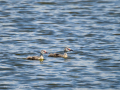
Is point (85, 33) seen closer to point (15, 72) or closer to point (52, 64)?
point (52, 64)

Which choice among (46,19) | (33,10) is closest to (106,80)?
(46,19)

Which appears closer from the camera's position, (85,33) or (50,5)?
(85,33)

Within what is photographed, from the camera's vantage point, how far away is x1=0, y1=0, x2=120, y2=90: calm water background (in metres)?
16.7

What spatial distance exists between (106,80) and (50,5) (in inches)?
849

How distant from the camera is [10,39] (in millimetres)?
24469

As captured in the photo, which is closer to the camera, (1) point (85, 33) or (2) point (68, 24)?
(1) point (85, 33)

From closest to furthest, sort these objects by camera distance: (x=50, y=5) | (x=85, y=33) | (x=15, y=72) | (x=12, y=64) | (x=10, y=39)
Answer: (x=15, y=72)
(x=12, y=64)
(x=10, y=39)
(x=85, y=33)
(x=50, y=5)

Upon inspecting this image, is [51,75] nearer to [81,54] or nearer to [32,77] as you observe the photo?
[32,77]

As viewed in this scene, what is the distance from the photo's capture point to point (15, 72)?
1792 centimetres

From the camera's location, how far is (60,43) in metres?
23.6

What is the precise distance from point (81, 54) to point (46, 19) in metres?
10.8

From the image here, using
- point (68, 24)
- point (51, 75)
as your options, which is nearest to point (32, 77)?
point (51, 75)

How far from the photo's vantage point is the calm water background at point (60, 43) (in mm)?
16703

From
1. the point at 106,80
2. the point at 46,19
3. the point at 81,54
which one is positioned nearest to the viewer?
the point at 106,80
